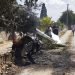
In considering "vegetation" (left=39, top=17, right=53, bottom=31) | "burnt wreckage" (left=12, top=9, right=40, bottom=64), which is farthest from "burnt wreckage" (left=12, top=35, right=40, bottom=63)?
"vegetation" (left=39, top=17, right=53, bottom=31)

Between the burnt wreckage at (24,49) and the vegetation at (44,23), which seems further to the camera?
the vegetation at (44,23)

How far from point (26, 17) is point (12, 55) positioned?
3.80 metres

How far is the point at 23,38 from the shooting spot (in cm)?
1532

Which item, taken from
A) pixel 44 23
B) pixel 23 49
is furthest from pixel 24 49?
pixel 44 23

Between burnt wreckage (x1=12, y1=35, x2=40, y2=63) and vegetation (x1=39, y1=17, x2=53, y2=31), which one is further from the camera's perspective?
vegetation (x1=39, y1=17, x2=53, y2=31)

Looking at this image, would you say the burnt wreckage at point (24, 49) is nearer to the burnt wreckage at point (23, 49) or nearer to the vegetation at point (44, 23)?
the burnt wreckage at point (23, 49)

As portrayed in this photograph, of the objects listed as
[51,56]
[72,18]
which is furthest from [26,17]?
[72,18]

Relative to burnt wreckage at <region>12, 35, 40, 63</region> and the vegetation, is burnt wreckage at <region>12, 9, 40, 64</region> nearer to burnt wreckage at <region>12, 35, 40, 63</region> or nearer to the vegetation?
burnt wreckage at <region>12, 35, 40, 63</region>

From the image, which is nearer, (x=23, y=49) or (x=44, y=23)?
(x=23, y=49)

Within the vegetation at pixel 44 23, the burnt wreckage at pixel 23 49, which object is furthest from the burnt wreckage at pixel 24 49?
the vegetation at pixel 44 23

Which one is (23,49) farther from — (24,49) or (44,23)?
(44,23)

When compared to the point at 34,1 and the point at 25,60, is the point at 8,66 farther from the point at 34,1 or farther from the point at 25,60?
the point at 34,1

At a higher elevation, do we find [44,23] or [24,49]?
[44,23]

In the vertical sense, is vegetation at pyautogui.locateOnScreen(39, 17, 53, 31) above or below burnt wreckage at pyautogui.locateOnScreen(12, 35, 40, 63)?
above
